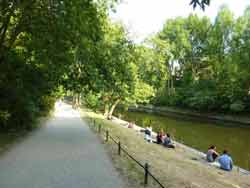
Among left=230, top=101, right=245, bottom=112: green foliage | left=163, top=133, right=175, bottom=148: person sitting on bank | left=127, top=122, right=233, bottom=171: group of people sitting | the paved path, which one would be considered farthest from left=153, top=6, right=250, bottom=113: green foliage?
the paved path

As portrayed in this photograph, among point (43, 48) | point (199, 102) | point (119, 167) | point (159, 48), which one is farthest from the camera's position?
point (199, 102)

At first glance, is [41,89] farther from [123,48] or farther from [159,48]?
[159,48]

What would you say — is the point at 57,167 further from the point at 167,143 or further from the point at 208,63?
the point at 208,63

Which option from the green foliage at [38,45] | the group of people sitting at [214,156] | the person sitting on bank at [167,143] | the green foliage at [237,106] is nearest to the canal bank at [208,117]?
the green foliage at [237,106]

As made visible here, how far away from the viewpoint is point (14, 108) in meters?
18.2

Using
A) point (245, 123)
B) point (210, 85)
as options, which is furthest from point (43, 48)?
point (210, 85)

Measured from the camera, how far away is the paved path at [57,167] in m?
8.51

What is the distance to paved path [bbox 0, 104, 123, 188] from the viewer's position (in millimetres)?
8508

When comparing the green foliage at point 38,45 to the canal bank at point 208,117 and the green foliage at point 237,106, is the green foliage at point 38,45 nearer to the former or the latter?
the canal bank at point 208,117

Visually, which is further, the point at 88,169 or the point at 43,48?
the point at 43,48

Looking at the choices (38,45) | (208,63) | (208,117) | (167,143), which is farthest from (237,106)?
(38,45)

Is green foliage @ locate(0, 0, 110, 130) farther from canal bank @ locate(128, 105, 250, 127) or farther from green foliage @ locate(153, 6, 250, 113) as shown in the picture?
canal bank @ locate(128, 105, 250, 127)

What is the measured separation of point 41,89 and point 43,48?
19.8 ft

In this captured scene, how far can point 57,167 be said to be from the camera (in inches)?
408
